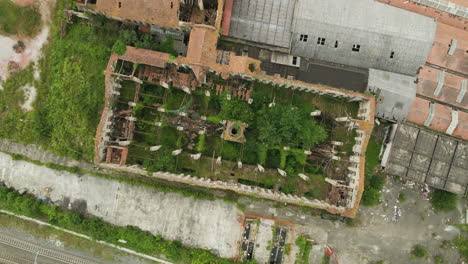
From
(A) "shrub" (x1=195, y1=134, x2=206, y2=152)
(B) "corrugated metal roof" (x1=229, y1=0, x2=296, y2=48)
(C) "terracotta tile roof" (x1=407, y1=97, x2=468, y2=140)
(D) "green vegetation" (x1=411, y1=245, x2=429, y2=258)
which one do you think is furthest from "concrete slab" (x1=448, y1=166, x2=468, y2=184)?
(A) "shrub" (x1=195, y1=134, x2=206, y2=152)

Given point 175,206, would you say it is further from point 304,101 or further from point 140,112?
point 304,101

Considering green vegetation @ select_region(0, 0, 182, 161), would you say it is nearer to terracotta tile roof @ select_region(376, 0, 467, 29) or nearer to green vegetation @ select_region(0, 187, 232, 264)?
green vegetation @ select_region(0, 187, 232, 264)

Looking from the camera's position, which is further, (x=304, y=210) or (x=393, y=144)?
(x=304, y=210)

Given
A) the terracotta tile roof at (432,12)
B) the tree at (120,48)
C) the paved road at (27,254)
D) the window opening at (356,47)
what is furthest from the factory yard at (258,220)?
the terracotta tile roof at (432,12)

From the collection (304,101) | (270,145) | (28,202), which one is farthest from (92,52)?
(304,101)

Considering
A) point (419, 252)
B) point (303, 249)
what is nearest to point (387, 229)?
point (419, 252)

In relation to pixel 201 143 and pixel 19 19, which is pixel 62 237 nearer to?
pixel 201 143
